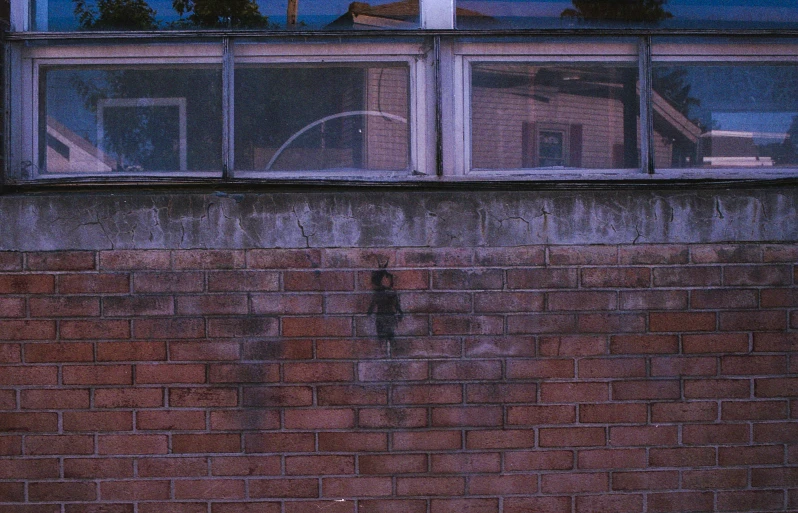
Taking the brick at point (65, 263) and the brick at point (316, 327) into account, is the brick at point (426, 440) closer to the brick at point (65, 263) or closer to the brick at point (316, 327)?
the brick at point (316, 327)

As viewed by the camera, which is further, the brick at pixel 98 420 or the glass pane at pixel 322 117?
the glass pane at pixel 322 117

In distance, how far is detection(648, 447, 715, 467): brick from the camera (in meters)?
3.10

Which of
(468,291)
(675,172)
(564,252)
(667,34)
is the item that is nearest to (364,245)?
(468,291)

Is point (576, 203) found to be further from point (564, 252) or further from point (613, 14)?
point (613, 14)

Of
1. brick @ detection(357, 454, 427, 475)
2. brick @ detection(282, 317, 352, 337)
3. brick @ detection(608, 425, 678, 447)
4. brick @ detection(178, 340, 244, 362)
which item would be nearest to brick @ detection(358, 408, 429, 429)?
brick @ detection(357, 454, 427, 475)

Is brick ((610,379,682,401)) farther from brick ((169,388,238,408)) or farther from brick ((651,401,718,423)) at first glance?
brick ((169,388,238,408))

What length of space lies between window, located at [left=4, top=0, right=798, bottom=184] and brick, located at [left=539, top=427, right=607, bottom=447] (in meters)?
1.08

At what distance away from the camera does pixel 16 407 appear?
3039 mm

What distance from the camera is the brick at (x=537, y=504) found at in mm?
3076

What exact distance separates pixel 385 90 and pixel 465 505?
179cm

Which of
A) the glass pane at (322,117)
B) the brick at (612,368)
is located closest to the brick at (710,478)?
the brick at (612,368)

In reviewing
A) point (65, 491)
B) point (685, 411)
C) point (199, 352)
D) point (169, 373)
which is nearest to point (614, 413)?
point (685, 411)

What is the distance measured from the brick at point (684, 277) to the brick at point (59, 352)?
2.37 m

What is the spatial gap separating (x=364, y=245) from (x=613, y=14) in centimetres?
151
